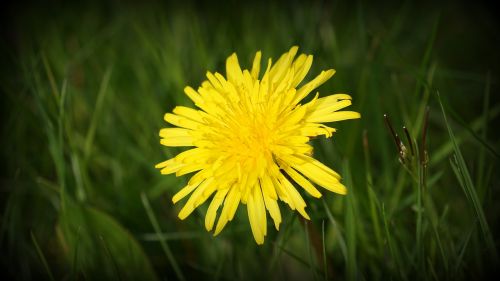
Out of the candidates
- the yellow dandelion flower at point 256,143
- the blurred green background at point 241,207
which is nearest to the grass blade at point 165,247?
the blurred green background at point 241,207

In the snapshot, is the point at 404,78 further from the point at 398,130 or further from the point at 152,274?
the point at 152,274

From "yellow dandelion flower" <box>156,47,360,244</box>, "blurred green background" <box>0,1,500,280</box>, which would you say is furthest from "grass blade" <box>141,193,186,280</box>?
"yellow dandelion flower" <box>156,47,360,244</box>

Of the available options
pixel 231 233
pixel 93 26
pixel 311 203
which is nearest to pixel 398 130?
pixel 311 203

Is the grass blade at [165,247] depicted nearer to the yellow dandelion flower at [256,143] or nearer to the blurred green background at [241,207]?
the blurred green background at [241,207]

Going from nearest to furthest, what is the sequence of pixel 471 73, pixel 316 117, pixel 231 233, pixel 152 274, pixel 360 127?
pixel 316 117
pixel 152 274
pixel 231 233
pixel 360 127
pixel 471 73

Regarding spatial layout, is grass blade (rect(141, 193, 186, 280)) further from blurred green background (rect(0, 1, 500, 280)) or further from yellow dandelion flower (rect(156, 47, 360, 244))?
yellow dandelion flower (rect(156, 47, 360, 244))
